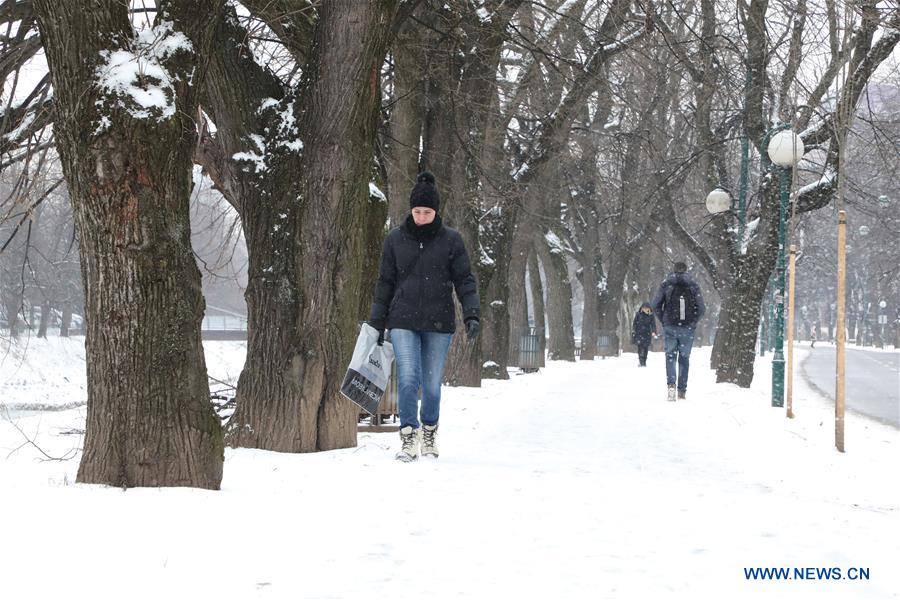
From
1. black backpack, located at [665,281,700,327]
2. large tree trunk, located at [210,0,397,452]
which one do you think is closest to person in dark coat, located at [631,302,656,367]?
black backpack, located at [665,281,700,327]

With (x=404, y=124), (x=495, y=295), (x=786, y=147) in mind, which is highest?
(x=404, y=124)

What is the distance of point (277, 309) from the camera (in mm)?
7301

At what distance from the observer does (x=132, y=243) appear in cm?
502

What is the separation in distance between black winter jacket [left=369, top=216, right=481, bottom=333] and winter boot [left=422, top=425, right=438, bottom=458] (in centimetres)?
80

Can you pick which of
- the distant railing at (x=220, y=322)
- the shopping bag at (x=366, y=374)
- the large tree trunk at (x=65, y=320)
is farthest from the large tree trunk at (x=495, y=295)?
the distant railing at (x=220, y=322)

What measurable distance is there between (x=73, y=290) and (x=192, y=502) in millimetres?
46587

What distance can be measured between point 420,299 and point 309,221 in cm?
102

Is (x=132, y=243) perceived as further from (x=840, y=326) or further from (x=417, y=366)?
(x=840, y=326)

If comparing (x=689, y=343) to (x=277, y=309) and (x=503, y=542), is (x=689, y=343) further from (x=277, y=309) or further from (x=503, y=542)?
(x=503, y=542)

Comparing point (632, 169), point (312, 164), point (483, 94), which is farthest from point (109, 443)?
Answer: point (632, 169)

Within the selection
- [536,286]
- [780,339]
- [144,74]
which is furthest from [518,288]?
[144,74]

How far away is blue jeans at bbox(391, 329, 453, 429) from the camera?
23.7ft

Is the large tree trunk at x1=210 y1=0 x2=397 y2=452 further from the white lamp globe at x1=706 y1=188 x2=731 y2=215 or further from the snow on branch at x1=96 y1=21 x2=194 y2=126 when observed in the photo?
the white lamp globe at x1=706 y1=188 x2=731 y2=215

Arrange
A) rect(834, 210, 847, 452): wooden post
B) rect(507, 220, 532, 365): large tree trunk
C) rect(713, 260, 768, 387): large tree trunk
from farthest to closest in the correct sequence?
rect(507, 220, 532, 365): large tree trunk → rect(713, 260, 768, 387): large tree trunk → rect(834, 210, 847, 452): wooden post
